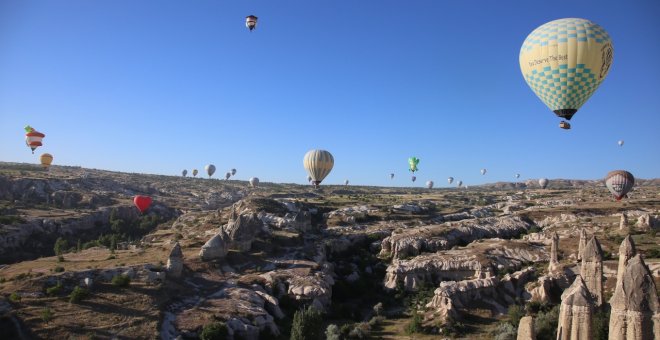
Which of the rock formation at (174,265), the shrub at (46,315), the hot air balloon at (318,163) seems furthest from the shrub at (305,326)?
the hot air balloon at (318,163)

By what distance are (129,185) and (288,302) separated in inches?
3752

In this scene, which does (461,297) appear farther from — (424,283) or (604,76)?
(604,76)

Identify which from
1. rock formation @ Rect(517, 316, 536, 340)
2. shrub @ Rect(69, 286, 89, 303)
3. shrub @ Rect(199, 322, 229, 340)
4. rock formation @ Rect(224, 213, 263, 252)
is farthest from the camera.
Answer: rock formation @ Rect(224, 213, 263, 252)

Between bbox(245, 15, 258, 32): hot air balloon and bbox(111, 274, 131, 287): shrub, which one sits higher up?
bbox(245, 15, 258, 32): hot air balloon

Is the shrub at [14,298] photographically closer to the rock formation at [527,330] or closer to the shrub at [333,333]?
the shrub at [333,333]

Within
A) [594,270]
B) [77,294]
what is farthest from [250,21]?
[594,270]

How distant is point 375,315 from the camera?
41031 millimetres

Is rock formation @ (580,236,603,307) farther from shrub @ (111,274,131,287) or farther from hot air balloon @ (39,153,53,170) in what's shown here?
hot air balloon @ (39,153,53,170)

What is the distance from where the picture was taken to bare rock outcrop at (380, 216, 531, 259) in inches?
2222

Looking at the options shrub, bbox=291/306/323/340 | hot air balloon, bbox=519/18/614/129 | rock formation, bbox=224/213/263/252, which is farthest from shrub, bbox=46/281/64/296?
hot air balloon, bbox=519/18/614/129

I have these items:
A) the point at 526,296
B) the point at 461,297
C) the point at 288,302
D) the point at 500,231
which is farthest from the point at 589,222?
the point at 288,302

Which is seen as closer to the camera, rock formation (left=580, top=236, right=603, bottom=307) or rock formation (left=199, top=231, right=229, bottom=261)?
rock formation (left=580, top=236, right=603, bottom=307)

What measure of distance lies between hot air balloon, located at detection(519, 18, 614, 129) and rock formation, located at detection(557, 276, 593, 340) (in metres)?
16.7

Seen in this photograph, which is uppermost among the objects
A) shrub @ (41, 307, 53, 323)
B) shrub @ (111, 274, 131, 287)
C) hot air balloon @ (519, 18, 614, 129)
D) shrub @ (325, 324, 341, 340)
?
hot air balloon @ (519, 18, 614, 129)
